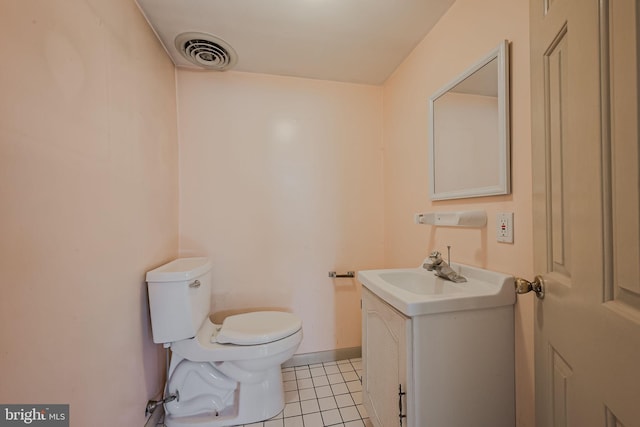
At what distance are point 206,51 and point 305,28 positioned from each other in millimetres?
630

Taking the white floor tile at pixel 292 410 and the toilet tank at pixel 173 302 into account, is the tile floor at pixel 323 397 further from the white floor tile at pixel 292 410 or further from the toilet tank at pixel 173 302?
the toilet tank at pixel 173 302

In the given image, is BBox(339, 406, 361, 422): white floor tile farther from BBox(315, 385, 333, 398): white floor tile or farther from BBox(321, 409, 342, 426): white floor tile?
BBox(315, 385, 333, 398): white floor tile

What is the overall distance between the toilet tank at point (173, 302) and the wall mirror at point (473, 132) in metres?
1.34

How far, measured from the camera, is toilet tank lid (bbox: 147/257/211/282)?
118cm

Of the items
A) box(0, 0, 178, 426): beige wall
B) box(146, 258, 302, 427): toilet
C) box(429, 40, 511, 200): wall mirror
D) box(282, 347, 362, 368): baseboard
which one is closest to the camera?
box(0, 0, 178, 426): beige wall

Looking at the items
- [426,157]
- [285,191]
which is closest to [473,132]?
[426,157]

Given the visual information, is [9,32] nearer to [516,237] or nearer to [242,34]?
[242,34]

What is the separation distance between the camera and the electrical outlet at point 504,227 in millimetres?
928

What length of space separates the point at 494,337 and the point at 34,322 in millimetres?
1377

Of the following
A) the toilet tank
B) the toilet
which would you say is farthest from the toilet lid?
the toilet tank

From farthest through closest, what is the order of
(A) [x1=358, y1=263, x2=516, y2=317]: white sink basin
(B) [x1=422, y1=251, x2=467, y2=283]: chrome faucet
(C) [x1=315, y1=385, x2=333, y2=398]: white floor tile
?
1. (C) [x1=315, y1=385, x2=333, y2=398]: white floor tile
2. (B) [x1=422, y1=251, x2=467, y2=283]: chrome faucet
3. (A) [x1=358, y1=263, x2=516, y2=317]: white sink basin

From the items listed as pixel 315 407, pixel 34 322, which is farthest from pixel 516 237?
pixel 34 322

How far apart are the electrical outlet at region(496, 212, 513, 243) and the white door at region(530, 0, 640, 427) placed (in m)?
0.23

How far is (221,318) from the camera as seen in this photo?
172 cm
